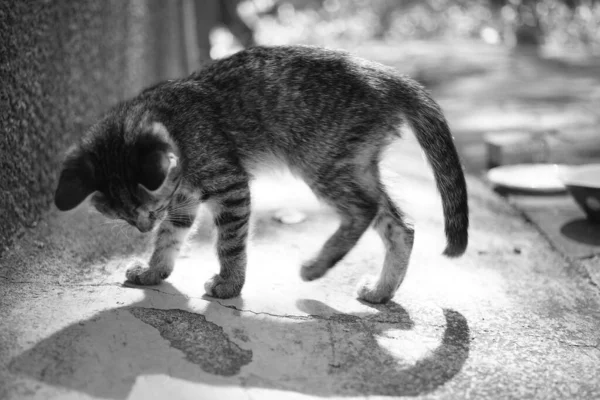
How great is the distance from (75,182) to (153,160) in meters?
0.34

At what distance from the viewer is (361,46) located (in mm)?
12680

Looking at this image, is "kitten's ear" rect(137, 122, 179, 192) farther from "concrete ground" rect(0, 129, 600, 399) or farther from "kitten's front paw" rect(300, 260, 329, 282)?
"kitten's front paw" rect(300, 260, 329, 282)

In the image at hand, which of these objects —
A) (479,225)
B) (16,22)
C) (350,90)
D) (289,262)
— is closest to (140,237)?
(289,262)

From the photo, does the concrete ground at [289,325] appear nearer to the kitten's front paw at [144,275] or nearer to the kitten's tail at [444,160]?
the kitten's front paw at [144,275]

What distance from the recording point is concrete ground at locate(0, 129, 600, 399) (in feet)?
8.06

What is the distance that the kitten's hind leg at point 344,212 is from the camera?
316 cm

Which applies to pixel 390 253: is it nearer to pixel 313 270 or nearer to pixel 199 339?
pixel 313 270

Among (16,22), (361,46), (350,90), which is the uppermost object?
(16,22)

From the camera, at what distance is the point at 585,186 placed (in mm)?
4113

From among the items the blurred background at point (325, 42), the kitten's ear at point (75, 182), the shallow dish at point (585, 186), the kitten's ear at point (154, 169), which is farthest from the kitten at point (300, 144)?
the shallow dish at point (585, 186)

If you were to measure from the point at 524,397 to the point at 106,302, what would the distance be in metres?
1.75

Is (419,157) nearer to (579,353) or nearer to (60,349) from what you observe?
(579,353)

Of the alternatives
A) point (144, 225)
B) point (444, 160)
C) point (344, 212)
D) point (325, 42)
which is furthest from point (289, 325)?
point (325, 42)

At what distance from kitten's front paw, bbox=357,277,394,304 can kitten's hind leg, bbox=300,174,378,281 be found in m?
0.19
